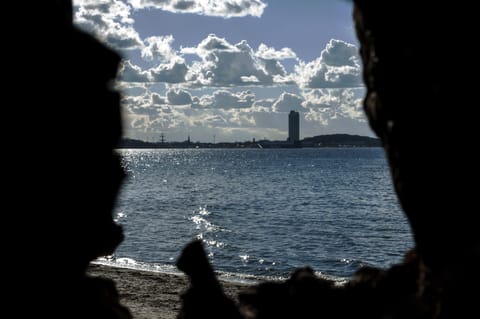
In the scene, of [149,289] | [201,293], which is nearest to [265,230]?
[149,289]

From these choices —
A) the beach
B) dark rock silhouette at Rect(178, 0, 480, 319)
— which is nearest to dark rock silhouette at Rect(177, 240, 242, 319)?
dark rock silhouette at Rect(178, 0, 480, 319)

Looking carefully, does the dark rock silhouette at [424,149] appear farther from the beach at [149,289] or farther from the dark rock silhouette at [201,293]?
the beach at [149,289]

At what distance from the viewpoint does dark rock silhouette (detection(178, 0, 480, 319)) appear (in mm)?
10023

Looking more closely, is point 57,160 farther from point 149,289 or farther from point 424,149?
point 149,289

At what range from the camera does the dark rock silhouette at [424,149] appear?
10.0 metres

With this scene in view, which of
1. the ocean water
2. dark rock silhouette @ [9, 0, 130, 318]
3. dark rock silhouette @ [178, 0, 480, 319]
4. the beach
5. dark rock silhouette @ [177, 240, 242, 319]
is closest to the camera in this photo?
dark rock silhouette @ [178, 0, 480, 319]

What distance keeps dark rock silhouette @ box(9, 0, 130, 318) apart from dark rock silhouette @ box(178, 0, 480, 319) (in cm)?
492

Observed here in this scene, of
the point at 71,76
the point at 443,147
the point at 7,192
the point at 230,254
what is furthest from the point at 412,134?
the point at 230,254

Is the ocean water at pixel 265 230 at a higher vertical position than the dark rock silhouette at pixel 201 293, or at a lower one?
lower

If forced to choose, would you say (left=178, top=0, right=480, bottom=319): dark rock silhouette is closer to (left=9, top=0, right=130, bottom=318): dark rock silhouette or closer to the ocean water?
(left=9, top=0, right=130, bottom=318): dark rock silhouette

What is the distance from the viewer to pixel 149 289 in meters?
29.9

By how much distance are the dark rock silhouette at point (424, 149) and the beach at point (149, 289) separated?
1371cm

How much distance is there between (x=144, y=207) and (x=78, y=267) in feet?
235

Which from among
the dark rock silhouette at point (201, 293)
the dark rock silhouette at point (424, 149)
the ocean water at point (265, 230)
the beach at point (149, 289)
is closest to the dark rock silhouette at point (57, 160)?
the dark rock silhouette at point (201, 293)
